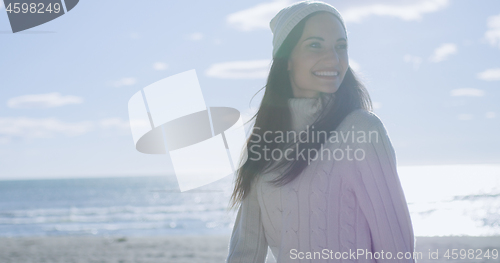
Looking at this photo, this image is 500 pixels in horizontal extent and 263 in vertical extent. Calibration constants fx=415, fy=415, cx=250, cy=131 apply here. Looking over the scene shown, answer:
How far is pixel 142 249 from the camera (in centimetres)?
1123

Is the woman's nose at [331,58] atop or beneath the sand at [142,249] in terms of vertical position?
atop

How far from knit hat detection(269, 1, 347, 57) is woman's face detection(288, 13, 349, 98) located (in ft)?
0.10

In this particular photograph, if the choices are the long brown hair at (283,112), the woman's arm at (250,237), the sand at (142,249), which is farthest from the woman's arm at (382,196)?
the sand at (142,249)

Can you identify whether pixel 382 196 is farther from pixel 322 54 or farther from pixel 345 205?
pixel 322 54

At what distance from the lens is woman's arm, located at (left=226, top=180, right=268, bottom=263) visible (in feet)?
5.92

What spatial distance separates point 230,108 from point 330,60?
1.33m

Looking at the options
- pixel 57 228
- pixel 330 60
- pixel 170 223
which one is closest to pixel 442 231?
pixel 170 223

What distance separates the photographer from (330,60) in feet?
5.45

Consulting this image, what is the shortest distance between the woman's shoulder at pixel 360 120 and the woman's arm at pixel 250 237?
0.51 meters

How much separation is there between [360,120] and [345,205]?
32 cm

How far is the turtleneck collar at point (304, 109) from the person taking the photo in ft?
5.75

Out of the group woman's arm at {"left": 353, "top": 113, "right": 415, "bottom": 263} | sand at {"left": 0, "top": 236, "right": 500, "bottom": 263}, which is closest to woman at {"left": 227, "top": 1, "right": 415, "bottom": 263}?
woman's arm at {"left": 353, "top": 113, "right": 415, "bottom": 263}

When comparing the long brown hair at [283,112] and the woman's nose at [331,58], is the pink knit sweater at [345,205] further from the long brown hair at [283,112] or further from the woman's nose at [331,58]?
the woman's nose at [331,58]

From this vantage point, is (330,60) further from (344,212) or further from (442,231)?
(442,231)
